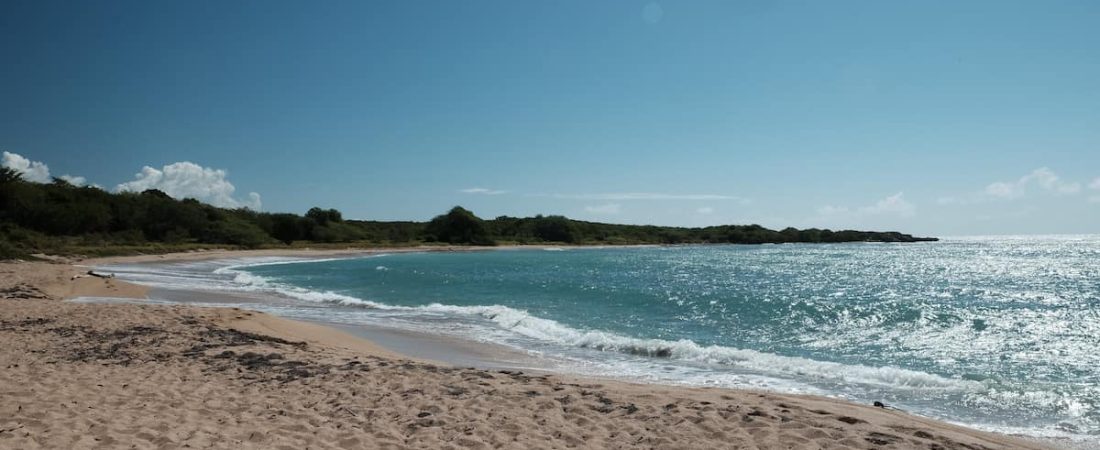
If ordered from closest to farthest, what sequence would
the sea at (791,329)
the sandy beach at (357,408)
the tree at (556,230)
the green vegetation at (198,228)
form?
the sandy beach at (357,408) → the sea at (791,329) → the green vegetation at (198,228) → the tree at (556,230)

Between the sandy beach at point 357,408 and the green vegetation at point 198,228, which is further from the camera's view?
the green vegetation at point 198,228

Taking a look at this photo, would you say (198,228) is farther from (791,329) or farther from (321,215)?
(791,329)

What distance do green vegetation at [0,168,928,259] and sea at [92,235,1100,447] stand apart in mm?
24616

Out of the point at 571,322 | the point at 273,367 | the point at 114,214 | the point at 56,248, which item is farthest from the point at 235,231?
the point at 273,367

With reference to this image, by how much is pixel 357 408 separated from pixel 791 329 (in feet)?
39.7

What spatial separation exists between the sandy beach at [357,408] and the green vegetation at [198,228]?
30846mm

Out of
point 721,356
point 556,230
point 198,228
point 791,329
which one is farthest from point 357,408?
point 556,230

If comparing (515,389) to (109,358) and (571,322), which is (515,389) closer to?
(109,358)

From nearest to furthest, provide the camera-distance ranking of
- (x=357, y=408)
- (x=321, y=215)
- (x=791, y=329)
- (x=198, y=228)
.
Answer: (x=357, y=408)
(x=791, y=329)
(x=198, y=228)
(x=321, y=215)

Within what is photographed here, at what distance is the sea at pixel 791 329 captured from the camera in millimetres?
8727

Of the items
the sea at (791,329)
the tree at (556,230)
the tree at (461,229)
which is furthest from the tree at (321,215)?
the sea at (791,329)

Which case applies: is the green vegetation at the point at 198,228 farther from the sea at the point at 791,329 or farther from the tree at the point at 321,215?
the sea at the point at 791,329

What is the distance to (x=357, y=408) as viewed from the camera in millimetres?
6645

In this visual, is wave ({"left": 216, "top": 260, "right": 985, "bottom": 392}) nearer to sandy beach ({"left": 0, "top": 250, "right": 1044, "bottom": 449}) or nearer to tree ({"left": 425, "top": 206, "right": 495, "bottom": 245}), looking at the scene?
sandy beach ({"left": 0, "top": 250, "right": 1044, "bottom": 449})
